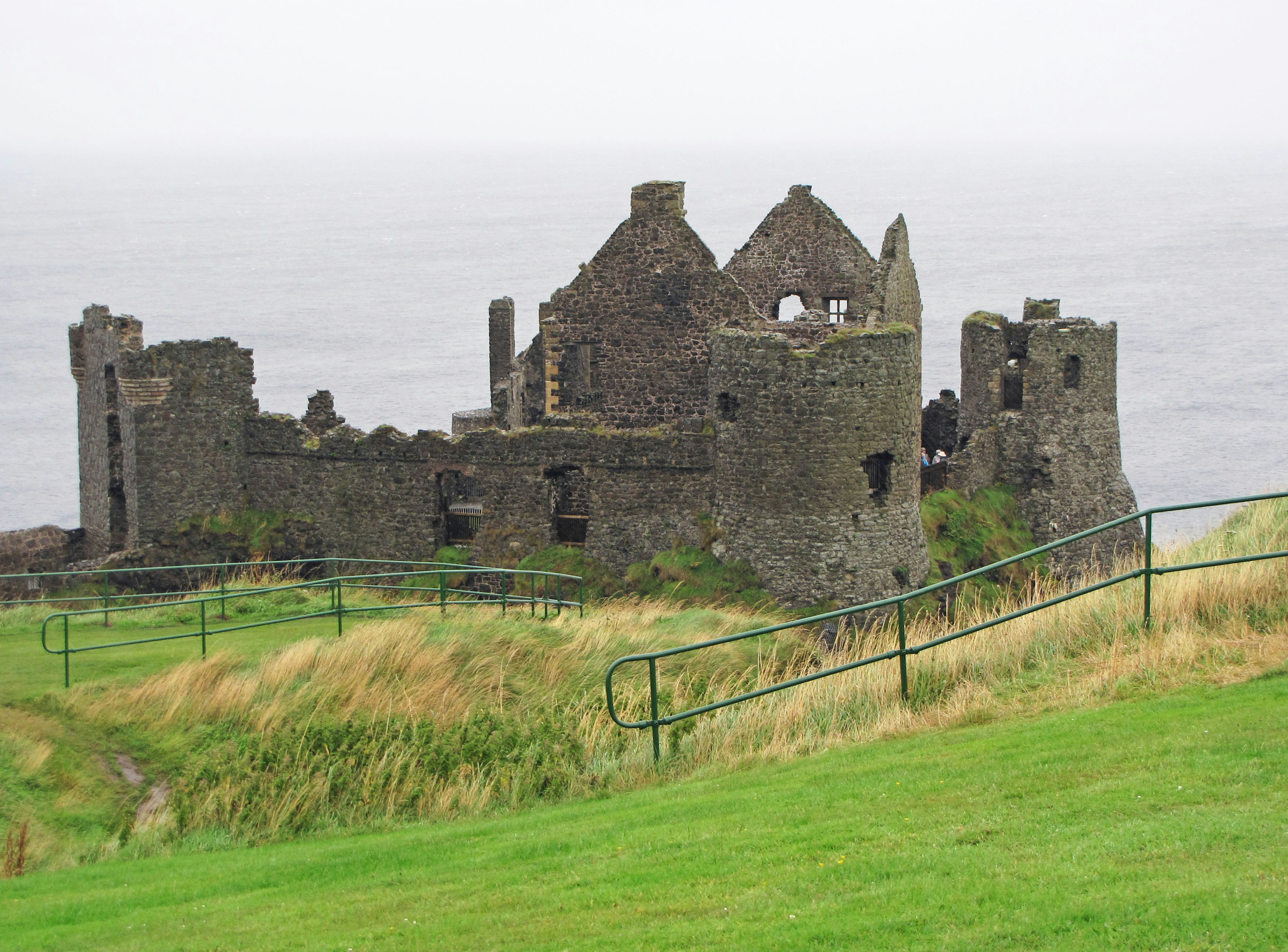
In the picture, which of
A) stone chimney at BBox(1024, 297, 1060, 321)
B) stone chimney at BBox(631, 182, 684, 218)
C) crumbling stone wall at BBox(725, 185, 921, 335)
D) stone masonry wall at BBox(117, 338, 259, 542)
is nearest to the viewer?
stone masonry wall at BBox(117, 338, 259, 542)

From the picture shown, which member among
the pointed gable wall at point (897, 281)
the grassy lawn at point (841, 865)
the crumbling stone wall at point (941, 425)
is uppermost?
the pointed gable wall at point (897, 281)

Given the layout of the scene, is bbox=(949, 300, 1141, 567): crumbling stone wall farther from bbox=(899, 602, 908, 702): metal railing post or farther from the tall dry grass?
bbox=(899, 602, 908, 702): metal railing post

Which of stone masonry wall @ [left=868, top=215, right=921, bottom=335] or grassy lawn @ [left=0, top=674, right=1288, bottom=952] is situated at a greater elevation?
stone masonry wall @ [left=868, top=215, right=921, bottom=335]

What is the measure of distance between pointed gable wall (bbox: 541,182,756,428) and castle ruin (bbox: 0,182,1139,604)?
0.04m

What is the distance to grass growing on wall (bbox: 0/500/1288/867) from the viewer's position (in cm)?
1373

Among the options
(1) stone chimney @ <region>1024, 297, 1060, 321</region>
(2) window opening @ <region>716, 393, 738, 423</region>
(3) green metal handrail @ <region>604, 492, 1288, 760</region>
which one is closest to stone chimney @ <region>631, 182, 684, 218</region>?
(2) window opening @ <region>716, 393, 738, 423</region>

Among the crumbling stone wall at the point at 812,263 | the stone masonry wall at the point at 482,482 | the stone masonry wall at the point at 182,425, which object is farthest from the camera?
the crumbling stone wall at the point at 812,263

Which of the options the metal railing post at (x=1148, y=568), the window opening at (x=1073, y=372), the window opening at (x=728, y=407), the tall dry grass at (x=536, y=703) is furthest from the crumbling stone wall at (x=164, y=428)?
the metal railing post at (x=1148, y=568)

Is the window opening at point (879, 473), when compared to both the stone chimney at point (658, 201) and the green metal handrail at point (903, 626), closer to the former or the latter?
the stone chimney at point (658, 201)

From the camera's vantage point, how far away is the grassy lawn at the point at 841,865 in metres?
8.88

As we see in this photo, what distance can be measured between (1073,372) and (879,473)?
698 centimetres

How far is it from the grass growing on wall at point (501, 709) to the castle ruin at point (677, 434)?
7723 millimetres

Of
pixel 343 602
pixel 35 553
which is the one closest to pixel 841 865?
pixel 343 602

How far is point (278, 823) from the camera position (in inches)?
544
